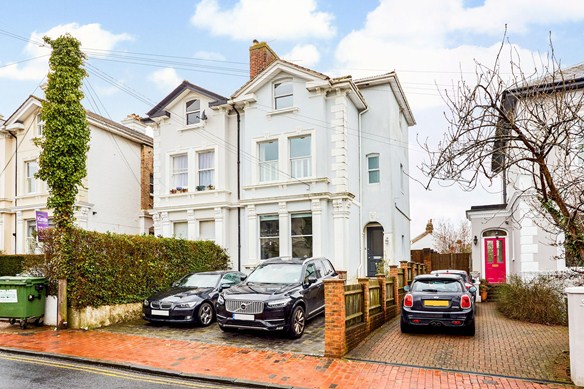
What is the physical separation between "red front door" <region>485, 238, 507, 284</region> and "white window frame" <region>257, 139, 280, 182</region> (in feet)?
36.2

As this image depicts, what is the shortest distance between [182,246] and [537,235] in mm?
12106

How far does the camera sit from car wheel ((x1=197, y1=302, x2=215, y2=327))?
12031mm

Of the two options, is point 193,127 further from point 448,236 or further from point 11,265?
point 448,236

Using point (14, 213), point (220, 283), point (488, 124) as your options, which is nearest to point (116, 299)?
point (220, 283)

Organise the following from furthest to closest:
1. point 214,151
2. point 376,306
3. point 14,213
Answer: point 14,213 → point 214,151 → point 376,306

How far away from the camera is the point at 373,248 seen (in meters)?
21.0

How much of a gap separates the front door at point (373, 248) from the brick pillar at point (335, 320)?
38.9ft

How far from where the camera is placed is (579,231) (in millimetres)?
8016

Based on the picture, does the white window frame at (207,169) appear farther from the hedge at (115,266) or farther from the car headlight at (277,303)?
the car headlight at (277,303)

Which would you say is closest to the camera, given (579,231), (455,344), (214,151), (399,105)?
(579,231)

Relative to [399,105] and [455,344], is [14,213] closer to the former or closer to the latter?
[399,105]

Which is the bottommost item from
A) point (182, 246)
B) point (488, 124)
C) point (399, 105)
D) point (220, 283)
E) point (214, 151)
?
point (220, 283)

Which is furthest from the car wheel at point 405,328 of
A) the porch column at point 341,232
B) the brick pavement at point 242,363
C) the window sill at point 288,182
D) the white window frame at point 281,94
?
the white window frame at point 281,94

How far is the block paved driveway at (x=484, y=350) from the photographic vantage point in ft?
27.0
